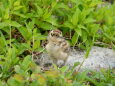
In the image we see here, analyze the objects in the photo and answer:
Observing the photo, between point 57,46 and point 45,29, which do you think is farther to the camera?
point 45,29

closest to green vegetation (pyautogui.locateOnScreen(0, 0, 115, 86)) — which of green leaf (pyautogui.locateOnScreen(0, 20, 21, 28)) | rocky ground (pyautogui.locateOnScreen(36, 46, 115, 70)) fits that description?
green leaf (pyautogui.locateOnScreen(0, 20, 21, 28))

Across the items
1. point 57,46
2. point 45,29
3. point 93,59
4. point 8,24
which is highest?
point 8,24

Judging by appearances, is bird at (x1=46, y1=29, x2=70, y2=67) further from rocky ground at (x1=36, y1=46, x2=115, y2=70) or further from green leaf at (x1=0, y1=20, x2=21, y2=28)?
green leaf at (x1=0, y1=20, x2=21, y2=28)

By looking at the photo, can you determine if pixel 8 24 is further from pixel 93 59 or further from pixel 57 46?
pixel 93 59

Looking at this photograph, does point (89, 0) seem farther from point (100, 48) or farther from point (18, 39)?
point (18, 39)

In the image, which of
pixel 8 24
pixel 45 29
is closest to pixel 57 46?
pixel 45 29

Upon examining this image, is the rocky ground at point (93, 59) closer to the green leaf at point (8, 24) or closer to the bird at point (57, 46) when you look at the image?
the bird at point (57, 46)

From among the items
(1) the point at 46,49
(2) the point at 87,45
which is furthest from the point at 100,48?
(1) the point at 46,49

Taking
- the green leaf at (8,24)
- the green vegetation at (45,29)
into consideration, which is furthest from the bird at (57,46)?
the green leaf at (8,24)
